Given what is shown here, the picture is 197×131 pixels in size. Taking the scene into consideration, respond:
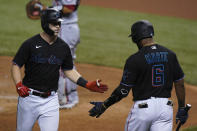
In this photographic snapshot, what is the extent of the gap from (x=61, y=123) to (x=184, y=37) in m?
9.66

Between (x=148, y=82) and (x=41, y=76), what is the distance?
1332 mm

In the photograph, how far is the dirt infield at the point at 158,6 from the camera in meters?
19.9

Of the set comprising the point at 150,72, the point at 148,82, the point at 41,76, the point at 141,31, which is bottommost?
the point at 41,76

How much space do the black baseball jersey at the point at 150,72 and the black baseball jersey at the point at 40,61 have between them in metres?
0.95

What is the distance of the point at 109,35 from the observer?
49.0 feet

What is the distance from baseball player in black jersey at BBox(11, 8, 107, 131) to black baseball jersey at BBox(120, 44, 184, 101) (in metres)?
0.61

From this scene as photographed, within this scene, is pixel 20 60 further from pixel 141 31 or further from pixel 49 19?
pixel 141 31

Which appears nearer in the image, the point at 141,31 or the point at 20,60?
the point at 141,31

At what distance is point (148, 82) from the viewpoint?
4.56 meters

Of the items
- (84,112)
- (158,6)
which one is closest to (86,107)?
(84,112)

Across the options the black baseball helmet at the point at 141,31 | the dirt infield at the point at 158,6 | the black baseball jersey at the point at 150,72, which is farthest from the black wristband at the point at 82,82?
the dirt infield at the point at 158,6

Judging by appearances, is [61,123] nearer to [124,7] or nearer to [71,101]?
[71,101]

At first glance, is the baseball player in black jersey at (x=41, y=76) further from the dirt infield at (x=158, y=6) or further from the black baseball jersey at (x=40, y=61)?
the dirt infield at (x=158, y=6)

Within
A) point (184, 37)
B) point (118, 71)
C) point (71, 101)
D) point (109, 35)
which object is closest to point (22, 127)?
point (71, 101)
